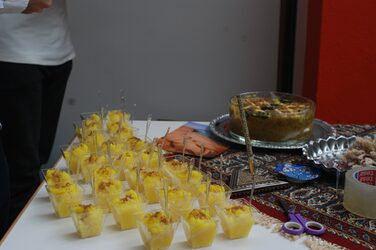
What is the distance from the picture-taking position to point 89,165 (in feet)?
3.91

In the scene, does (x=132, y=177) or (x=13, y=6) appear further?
(x=13, y=6)

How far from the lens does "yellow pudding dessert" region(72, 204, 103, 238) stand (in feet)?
3.13

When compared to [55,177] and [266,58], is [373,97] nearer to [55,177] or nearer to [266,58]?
[266,58]

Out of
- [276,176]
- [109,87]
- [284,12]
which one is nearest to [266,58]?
[284,12]

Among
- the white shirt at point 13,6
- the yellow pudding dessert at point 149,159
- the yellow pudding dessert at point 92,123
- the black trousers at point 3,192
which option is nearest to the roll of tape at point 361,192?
the yellow pudding dessert at point 149,159

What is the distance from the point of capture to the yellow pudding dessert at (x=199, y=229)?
0.92 m

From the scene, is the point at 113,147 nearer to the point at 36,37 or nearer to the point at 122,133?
the point at 122,133

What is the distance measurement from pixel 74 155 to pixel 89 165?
0.07m

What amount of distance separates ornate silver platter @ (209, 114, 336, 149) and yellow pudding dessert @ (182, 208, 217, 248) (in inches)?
21.8

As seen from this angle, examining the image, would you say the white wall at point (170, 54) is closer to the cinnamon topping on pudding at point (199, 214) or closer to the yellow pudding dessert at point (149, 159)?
the yellow pudding dessert at point (149, 159)

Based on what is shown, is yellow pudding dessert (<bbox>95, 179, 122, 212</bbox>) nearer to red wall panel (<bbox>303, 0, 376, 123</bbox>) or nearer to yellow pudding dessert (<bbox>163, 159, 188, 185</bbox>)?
yellow pudding dessert (<bbox>163, 159, 188, 185</bbox>)

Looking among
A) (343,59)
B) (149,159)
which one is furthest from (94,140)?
(343,59)

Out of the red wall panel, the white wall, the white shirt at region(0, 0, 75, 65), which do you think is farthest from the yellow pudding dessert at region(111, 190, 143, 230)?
the white wall

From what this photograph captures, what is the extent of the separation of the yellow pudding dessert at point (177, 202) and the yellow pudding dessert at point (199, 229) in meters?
0.04
